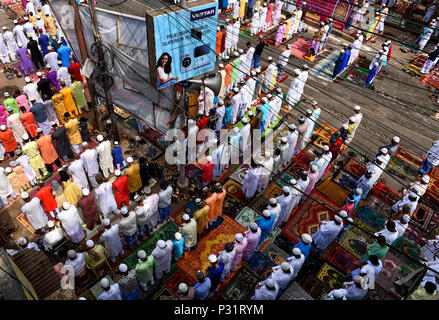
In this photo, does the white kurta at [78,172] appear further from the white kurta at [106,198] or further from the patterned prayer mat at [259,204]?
the patterned prayer mat at [259,204]

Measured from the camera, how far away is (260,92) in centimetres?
1461

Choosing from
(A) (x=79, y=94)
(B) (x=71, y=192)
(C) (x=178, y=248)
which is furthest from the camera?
(A) (x=79, y=94)

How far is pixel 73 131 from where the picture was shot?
415 inches

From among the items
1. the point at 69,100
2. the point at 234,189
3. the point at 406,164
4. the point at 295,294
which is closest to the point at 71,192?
the point at 69,100

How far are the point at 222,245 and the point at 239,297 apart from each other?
5.52 ft

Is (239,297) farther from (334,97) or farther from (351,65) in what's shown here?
(351,65)

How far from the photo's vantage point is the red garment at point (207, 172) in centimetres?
973

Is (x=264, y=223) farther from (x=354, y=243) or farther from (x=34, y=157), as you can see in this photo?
(x=34, y=157)

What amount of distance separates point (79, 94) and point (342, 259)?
10.1 meters

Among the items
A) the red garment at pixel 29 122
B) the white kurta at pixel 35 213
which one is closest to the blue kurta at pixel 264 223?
the white kurta at pixel 35 213

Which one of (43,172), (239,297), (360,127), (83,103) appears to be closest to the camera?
(239,297)
